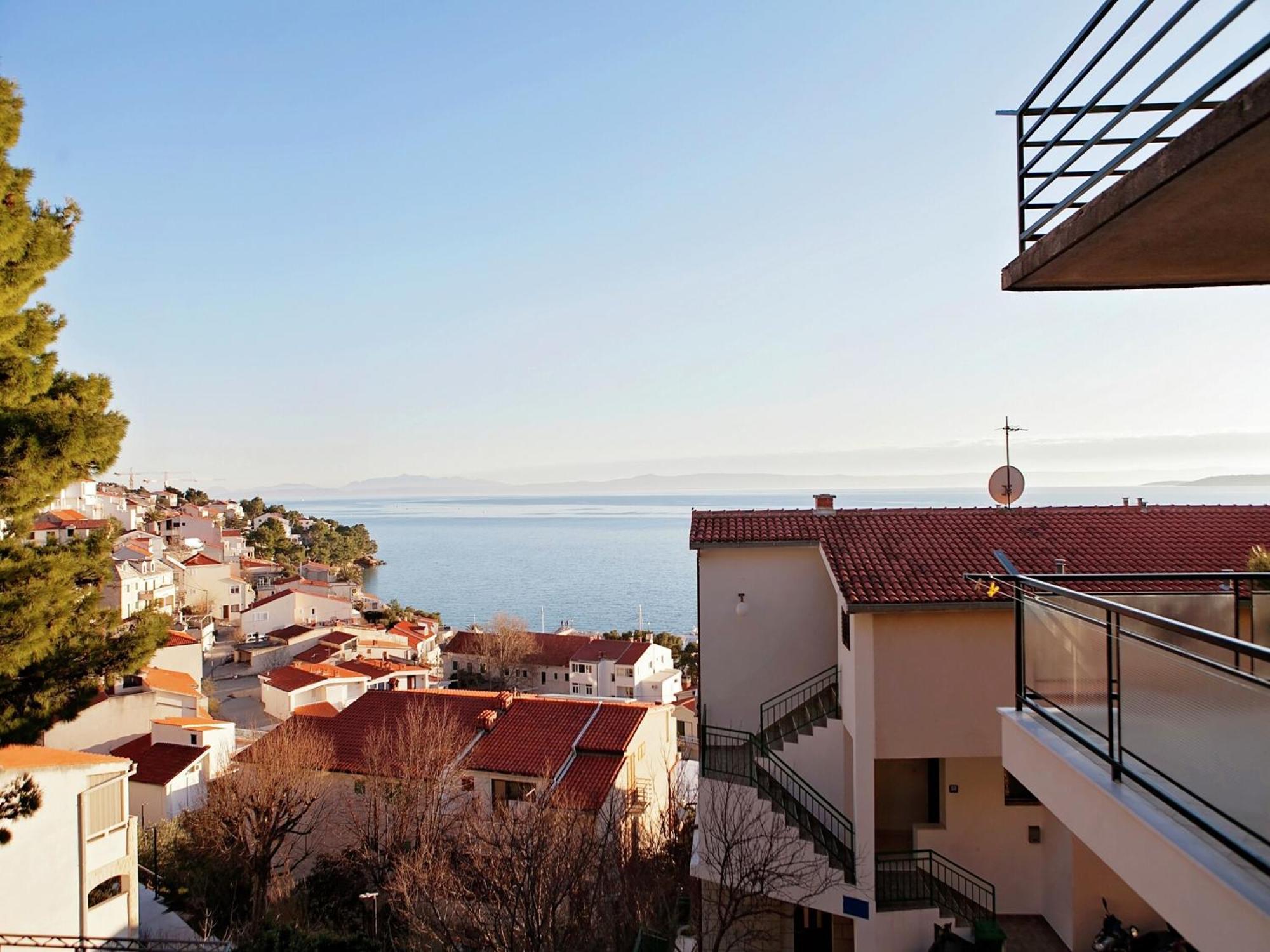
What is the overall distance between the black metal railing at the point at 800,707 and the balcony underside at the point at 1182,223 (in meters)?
8.86

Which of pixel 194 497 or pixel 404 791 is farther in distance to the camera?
pixel 194 497

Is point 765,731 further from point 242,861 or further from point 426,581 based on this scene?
point 426,581

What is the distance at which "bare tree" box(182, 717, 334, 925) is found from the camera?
61.7ft

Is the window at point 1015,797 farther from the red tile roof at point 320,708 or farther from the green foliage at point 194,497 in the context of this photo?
the green foliage at point 194,497

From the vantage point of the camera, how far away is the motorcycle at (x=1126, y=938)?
353 inches

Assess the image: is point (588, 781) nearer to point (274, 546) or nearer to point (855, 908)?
point (855, 908)

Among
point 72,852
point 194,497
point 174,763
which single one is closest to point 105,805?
point 72,852

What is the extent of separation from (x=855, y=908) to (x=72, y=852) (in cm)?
1314

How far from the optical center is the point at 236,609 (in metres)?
72.3

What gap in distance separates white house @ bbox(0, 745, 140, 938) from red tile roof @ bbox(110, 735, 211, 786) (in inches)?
400

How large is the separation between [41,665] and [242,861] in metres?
12.3

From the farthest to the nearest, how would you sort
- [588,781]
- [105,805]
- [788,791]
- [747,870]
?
[588,781]
[105,805]
[788,791]
[747,870]

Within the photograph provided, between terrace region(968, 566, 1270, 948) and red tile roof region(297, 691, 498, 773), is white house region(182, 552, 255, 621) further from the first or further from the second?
terrace region(968, 566, 1270, 948)

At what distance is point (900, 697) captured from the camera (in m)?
10.3
